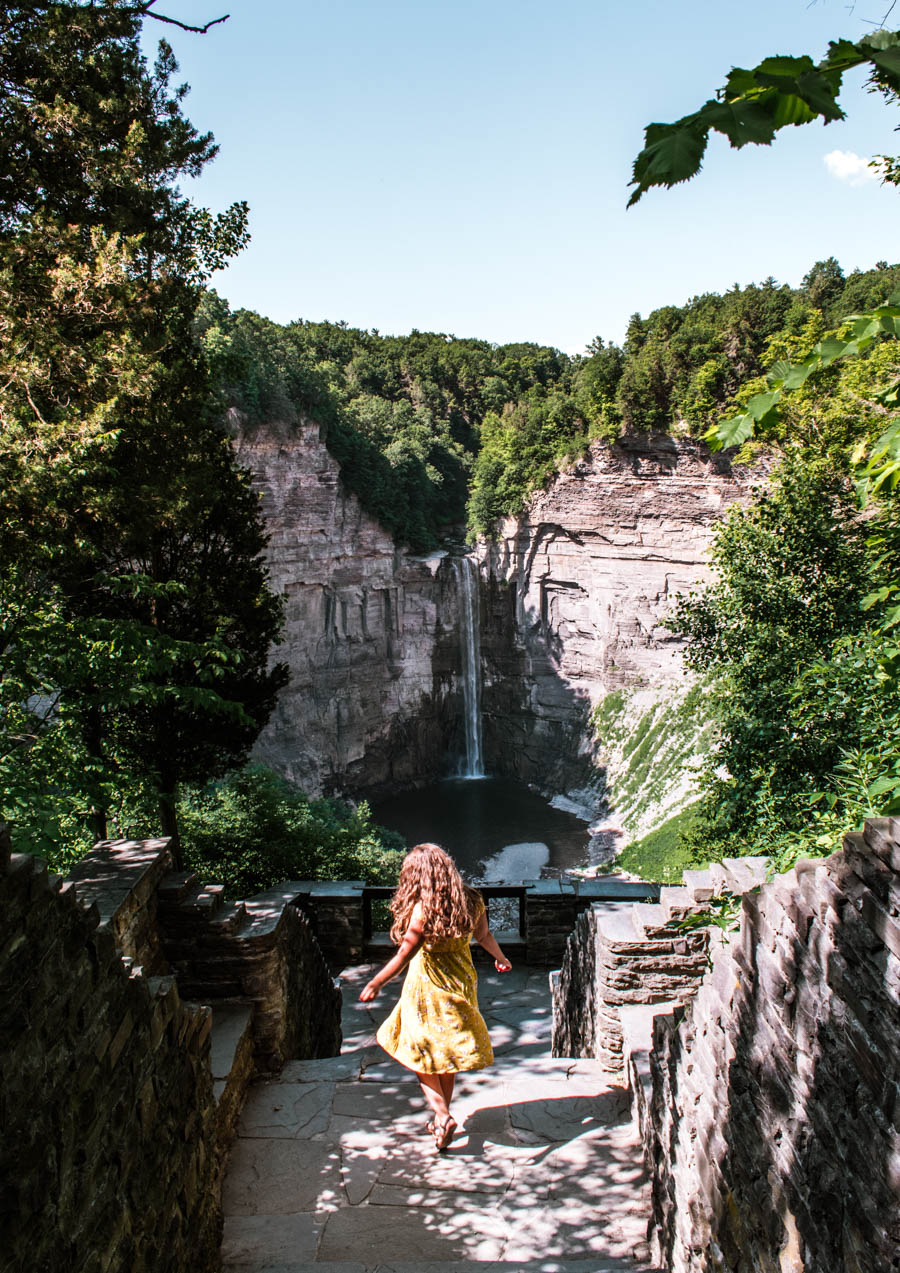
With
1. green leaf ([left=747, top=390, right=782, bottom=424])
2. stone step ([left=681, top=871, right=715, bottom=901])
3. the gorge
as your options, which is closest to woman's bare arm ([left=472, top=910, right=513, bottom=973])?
stone step ([left=681, top=871, right=715, bottom=901])

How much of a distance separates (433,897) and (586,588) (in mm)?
26782

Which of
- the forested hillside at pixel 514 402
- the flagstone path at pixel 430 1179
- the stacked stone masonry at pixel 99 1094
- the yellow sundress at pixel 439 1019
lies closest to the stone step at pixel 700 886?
the flagstone path at pixel 430 1179

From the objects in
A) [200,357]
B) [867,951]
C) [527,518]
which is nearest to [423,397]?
[527,518]

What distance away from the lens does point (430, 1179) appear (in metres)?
3.98

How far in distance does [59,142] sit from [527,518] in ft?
77.9

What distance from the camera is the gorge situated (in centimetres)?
2695

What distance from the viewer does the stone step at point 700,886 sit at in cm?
518

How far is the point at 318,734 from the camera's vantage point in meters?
29.3

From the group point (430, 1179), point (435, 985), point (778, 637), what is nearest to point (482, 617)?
point (778, 637)

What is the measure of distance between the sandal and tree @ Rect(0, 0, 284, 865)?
133 inches

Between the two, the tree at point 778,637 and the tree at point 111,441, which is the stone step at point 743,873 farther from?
the tree at point 111,441

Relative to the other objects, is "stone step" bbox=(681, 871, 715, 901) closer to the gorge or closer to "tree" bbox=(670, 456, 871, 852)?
"tree" bbox=(670, 456, 871, 852)

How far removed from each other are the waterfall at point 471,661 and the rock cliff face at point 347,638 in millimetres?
402

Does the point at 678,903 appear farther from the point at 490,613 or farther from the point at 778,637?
the point at 490,613
